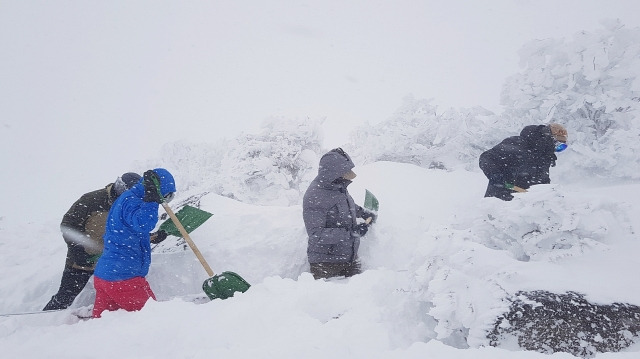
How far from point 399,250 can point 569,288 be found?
230cm

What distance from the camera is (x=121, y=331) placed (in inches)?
87.5

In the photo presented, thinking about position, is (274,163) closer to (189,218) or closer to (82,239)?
(189,218)

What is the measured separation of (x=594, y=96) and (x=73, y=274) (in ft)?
32.1

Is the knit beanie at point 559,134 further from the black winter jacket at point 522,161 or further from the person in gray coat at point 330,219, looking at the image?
the person in gray coat at point 330,219

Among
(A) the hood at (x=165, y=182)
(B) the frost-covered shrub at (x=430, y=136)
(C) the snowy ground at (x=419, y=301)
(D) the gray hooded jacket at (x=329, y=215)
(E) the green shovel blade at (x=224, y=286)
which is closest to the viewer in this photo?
(C) the snowy ground at (x=419, y=301)

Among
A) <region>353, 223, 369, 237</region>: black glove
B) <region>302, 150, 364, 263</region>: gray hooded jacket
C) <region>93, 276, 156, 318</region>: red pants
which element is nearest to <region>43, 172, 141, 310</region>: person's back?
<region>93, 276, 156, 318</region>: red pants

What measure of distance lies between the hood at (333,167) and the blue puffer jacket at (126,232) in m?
1.89

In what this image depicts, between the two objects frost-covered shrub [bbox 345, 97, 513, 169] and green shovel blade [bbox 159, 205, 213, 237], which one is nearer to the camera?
green shovel blade [bbox 159, 205, 213, 237]

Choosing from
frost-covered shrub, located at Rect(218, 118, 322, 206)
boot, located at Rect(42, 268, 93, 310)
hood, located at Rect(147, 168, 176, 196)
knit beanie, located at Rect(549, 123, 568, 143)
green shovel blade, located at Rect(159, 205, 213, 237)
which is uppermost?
knit beanie, located at Rect(549, 123, 568, 143)

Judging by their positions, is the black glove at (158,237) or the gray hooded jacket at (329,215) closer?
the gray hooded jacket at (329,215)

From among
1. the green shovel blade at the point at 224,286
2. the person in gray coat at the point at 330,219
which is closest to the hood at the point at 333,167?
the person in gray coat at the point at 330,219

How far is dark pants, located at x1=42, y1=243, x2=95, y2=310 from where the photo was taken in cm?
403

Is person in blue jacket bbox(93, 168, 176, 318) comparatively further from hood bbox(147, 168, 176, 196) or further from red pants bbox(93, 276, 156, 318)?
hood bbox(147, 168, 176, 196)

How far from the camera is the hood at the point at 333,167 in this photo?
12.6ft
